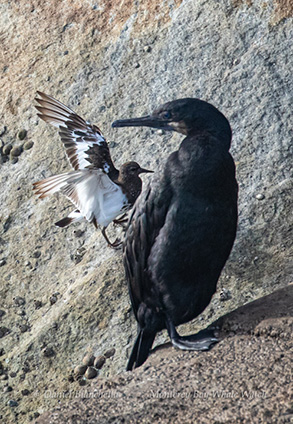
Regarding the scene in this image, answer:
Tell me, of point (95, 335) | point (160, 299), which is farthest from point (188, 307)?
point (95, 335)

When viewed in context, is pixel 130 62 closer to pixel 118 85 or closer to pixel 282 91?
pixel 118 85

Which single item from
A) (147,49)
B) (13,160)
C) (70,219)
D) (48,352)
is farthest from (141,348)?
(147,49)

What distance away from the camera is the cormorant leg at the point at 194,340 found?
4449 mm

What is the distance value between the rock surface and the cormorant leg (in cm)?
154

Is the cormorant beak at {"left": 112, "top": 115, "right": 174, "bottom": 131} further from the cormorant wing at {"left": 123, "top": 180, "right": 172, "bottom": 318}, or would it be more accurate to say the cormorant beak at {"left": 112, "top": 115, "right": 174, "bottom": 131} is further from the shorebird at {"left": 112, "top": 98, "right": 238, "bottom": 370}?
the cormorant wing at {"left": 123, "top": 180, "right": 172, "bottom": 318}

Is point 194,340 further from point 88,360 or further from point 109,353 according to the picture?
point 88,360

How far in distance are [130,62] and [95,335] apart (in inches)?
148

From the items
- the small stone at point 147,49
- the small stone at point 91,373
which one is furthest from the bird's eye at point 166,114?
the small stone at point 147,49

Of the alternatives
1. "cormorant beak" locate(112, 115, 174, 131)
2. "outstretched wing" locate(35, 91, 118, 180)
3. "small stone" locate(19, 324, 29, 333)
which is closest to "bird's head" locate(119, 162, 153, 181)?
"outstretched wing" locate(35, 91, 118, 180)

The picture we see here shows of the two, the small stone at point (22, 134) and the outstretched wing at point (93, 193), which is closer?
the outstretched wing at point (93, 193)

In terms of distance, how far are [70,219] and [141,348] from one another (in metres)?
2.54

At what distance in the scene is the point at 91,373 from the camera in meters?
6.23

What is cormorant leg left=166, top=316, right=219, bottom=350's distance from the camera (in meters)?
4.45

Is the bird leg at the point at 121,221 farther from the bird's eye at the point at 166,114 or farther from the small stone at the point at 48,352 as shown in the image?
the bird's eye at the point at 166,114
